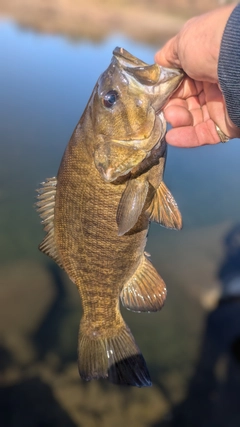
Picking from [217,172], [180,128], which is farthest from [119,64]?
[217,172]

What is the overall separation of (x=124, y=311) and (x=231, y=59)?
2683 mm

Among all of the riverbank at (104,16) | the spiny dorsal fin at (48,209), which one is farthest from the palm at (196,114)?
the riverbank at (104,16)

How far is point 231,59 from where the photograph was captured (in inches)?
61.2

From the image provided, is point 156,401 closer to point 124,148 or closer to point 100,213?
point 100,213

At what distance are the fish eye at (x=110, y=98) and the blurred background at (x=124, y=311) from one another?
2.39 meters

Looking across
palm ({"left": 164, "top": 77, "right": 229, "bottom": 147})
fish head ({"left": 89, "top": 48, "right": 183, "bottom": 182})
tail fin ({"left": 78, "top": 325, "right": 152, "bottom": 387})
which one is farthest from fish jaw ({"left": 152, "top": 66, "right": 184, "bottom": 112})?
tail fin ({"left": 78, "top": 325, "right": 152, "bottom": 387})

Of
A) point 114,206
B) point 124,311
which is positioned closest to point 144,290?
point 114,206

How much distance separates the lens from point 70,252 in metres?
1.79

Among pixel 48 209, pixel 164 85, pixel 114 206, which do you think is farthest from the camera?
pixel 48 209

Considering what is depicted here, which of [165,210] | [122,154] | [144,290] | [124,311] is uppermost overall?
[122,154]

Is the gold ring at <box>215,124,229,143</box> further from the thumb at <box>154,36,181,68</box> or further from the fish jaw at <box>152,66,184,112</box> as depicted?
the fish jaw at <box>152,66,184,112</box>

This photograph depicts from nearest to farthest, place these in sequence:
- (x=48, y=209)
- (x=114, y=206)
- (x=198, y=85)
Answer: (x=114, y=206) → (x=48, y=209) → (x=198, y=85)

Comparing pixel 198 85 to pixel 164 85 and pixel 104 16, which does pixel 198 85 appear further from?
pixel 104 16

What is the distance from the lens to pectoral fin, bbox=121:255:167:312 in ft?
6.29
